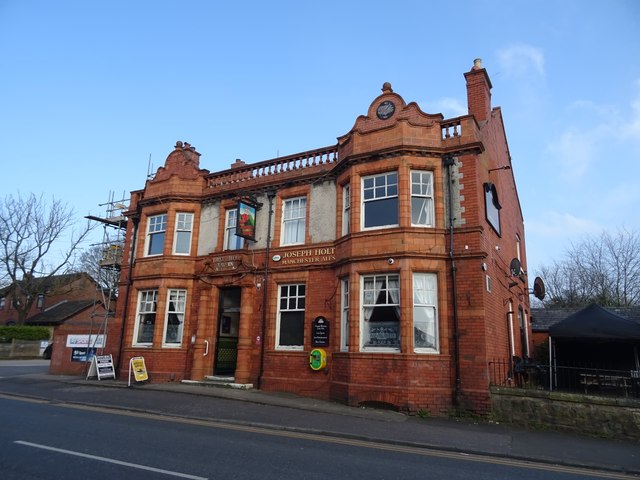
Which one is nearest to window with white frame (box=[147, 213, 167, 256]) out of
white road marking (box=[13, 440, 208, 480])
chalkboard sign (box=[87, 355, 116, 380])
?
chalkboard sign (box=[87, 355, 116, 380])

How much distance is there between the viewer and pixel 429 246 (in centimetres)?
1296

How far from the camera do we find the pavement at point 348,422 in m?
8.23

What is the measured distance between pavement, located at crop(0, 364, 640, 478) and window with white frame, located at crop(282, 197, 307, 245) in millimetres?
5362

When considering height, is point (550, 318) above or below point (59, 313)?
below

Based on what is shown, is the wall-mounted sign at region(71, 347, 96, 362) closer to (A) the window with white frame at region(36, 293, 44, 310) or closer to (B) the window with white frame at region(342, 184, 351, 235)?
(B) the window with white frame at region(342, 184, 351, 235)

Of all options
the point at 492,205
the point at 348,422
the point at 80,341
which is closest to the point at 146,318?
the point at 80,341

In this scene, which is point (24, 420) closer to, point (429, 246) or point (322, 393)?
point (322, 393)

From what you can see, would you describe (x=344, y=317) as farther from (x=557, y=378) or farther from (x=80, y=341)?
(x=80, y=341)

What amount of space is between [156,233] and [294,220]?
6.58m

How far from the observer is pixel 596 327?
14.0 metres

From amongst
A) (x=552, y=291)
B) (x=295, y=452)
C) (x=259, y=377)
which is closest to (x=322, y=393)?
(x=259, y=377)

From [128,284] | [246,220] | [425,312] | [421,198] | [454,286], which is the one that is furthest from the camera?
[128,284]

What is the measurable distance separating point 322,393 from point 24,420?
7860 mm

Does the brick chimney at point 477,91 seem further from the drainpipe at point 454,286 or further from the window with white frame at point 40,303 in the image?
the window with white frame at point 40,303
